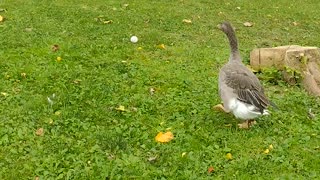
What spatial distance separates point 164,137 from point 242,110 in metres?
0.94

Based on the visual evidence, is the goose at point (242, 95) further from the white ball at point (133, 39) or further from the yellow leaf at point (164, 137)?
the white ball at point (133, 39)

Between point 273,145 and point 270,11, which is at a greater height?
point 273,145

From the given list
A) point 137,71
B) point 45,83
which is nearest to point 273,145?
point 137,71

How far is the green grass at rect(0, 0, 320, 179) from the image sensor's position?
5.19 metres

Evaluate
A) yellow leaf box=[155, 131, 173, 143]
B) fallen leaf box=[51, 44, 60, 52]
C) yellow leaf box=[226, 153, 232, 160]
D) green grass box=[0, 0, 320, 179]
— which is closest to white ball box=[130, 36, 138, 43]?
green grass box=[0, 0, 320, 179]

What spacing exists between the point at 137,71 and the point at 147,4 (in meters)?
4.78

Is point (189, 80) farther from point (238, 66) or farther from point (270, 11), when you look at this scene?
point (270, 11)

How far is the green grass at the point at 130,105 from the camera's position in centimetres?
519

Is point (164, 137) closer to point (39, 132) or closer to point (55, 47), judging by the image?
point (39, 132)

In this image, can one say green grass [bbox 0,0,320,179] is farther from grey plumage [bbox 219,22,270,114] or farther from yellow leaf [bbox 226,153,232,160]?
grey plumage [bbox 219,22,270,114]

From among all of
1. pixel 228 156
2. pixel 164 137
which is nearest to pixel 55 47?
pixel 164 137

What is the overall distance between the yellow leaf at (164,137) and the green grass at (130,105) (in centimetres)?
6

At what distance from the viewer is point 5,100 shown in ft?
21.2

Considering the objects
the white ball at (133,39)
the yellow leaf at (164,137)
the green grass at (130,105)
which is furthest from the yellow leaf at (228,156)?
the white ball at (133,39)
